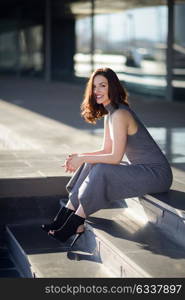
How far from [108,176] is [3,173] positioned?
1670 mm

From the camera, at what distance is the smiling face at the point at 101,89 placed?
494cm

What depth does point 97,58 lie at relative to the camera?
19.9 m

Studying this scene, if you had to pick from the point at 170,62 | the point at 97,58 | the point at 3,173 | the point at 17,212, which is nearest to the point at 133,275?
the point at 17,212

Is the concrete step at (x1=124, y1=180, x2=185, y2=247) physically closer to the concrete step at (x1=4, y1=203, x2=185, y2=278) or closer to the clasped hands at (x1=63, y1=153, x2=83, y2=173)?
the concrete step at (x1=4, y1=203, x2=185, y2=278)

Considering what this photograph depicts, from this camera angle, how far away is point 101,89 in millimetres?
4969

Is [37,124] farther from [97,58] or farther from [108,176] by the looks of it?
[97,58]

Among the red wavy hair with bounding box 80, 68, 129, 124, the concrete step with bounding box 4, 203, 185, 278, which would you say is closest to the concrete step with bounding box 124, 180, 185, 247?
the concrete step with bounding box 4, 203, 185, 278

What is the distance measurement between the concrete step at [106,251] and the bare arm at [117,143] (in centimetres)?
52

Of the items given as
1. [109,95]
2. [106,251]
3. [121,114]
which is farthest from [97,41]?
[106,251]

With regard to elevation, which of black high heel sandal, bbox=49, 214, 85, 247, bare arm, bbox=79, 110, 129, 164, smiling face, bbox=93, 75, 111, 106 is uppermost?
smiling face, bbox=93, 75, 111, 106

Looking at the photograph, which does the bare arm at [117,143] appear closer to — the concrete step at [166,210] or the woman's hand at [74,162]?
the woman's hand at [74,162]

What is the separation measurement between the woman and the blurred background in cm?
1027

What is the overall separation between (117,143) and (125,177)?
0.28m

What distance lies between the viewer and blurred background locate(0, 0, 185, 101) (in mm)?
15625
